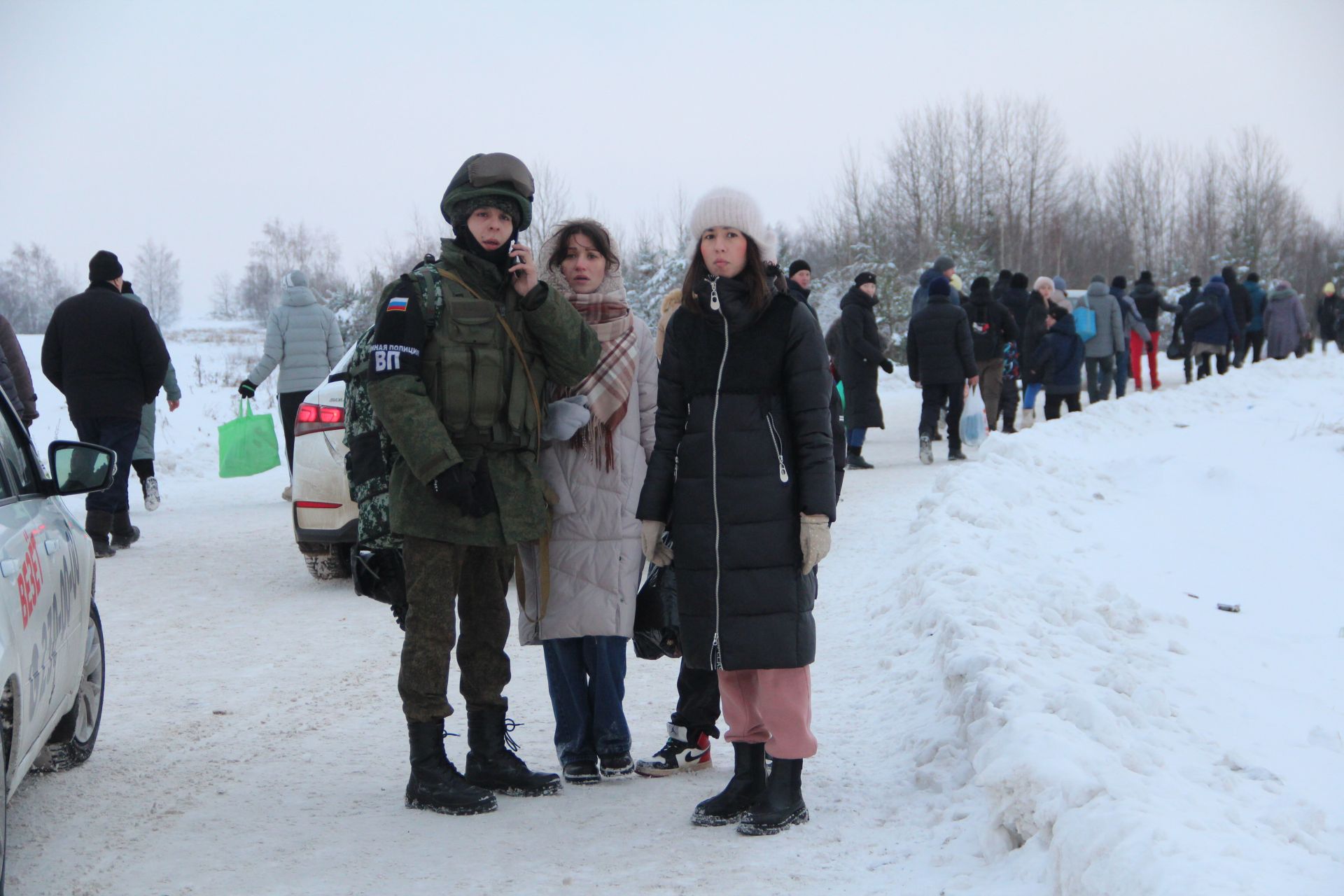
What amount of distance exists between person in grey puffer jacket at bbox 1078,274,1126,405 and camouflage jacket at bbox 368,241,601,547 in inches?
550

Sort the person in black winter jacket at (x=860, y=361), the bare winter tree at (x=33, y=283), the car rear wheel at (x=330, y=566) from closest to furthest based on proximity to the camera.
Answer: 1. the car rear wheel at (x=330, y=566)
2. the person in black winter jacket at (x=860, y=361)
3. the bare winter tree at (x=33, y=283)

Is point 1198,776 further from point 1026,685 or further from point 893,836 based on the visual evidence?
point 893,836

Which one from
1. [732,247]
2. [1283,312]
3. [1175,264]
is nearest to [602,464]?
[732,247]

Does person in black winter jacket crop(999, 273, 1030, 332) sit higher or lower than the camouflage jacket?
higher

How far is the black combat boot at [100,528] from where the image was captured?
28.7 feet

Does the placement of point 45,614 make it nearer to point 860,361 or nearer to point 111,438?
point 111,438

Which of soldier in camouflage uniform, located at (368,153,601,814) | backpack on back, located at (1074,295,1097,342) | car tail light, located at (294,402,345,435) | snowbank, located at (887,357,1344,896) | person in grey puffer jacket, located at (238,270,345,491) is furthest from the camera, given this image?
backpack on back, located at (1074,295,1097,342)

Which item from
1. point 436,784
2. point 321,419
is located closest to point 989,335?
point 321,419

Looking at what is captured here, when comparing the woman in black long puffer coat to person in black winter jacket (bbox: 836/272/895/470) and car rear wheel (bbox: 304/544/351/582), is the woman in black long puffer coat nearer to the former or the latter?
car rear wheel (bbox: 304/544/351/582)

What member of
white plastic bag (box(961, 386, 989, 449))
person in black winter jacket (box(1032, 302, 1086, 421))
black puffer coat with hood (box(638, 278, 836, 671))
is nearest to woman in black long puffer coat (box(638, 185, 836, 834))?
black puffer coat with hood (box(638, 278, 836, 671))

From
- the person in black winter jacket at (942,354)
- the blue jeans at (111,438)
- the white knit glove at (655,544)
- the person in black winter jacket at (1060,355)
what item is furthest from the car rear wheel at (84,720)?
the person in black winter jacket at (1060,355)

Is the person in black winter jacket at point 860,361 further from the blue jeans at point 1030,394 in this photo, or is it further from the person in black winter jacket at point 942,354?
the blue jeans at point 1030,394

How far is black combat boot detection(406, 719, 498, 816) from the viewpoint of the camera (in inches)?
152

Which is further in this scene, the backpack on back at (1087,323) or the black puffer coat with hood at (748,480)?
the backpack on back at (1087,323)
